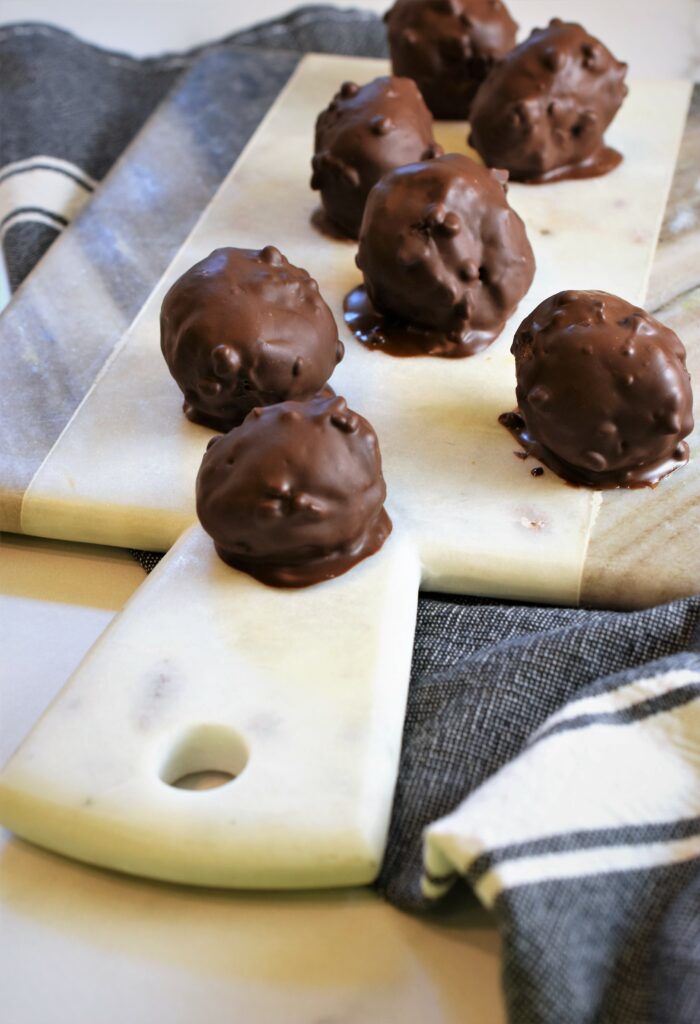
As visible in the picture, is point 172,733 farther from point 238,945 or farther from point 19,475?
point 19,475

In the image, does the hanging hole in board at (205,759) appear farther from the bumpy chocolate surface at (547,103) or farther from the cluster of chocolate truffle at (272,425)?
the bumpy chocolate surface at (547,103)

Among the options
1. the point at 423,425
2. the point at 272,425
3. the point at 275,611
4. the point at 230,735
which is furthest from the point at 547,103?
the point at 230,735

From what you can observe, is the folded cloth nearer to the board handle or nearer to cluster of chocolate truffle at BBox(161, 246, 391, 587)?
the board handle

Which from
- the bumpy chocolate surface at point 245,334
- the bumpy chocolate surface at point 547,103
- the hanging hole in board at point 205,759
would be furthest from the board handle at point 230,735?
the bumpy chocolate surface at point 547,103

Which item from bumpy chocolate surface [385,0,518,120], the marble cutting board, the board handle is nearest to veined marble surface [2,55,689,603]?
the marble cutting board

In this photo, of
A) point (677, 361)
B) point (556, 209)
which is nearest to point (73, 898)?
point (677, 361)

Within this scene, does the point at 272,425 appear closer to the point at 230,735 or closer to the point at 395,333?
the point at 230,735
